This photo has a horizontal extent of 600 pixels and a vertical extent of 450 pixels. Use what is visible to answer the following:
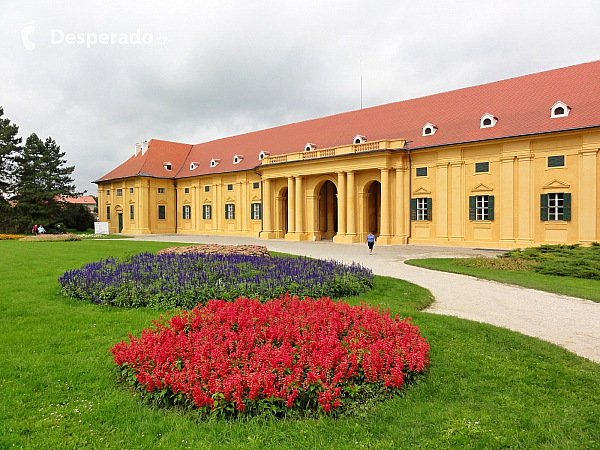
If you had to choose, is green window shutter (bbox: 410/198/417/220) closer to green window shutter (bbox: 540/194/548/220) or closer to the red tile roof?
the red tile roof

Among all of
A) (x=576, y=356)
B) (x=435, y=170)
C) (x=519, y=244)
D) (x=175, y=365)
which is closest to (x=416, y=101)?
(x=435, y=170)

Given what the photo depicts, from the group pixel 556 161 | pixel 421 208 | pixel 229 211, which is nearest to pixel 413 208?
pixel 421 208

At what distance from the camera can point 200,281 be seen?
10.1 metres

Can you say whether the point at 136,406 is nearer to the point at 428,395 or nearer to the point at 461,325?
the point at 428,395

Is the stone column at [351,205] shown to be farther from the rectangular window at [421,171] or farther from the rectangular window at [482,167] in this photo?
the rectangular window at [482,167]

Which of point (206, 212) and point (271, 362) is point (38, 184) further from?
point (271, 362)

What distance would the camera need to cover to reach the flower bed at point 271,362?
447 centimetres

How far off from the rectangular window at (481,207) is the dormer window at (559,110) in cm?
629

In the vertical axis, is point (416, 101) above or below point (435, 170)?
above

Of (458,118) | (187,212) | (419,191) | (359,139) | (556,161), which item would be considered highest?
(458,118)

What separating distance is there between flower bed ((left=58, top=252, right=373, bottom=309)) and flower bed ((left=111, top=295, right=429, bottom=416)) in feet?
9.61

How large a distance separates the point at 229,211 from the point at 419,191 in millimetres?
22245

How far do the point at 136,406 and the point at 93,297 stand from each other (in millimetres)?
5581

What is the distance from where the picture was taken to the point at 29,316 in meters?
7.89
